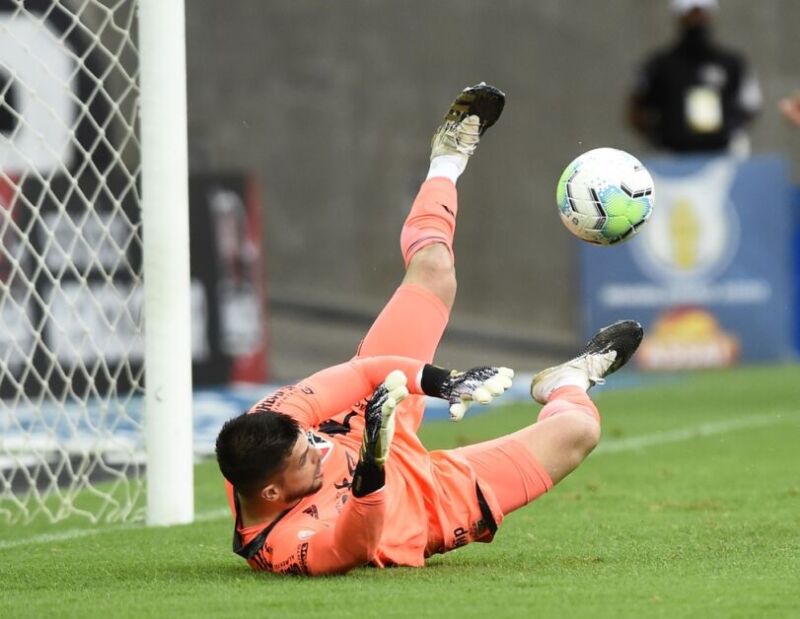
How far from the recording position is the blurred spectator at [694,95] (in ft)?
49.0

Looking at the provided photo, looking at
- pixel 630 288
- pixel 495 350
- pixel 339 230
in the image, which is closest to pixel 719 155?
pixel 630 288

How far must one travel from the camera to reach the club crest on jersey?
202 inches

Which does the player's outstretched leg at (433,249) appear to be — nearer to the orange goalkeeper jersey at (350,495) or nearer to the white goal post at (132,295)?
the orange goalkeeper jersey at (350,495)

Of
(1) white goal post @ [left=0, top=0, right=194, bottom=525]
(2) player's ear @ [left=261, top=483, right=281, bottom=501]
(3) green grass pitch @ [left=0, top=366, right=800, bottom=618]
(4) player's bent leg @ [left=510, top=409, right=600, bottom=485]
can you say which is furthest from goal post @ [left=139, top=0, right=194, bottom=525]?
(4) player's bent leg @ [left=510, top=409, right=600, bottom=485]

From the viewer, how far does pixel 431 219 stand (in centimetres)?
586

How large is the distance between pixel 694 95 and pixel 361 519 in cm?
1089

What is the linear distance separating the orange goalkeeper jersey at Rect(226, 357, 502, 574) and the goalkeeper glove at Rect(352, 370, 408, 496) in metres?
0.22

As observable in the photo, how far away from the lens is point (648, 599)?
445 centimetres

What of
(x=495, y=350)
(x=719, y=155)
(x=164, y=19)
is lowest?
(x=495, y=350)

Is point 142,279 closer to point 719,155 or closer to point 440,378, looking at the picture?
point 440,378

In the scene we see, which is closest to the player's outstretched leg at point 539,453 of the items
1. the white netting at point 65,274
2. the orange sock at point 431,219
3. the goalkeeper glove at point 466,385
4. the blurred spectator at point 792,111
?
the goalkeeper glove at point 466,385

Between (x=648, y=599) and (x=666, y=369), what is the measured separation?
32.6 feet

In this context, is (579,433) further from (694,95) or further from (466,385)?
(694,95)

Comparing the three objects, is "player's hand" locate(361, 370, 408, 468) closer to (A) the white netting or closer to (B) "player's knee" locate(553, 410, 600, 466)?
(B) "player's knee" locate(553, 410, 600, 466)
